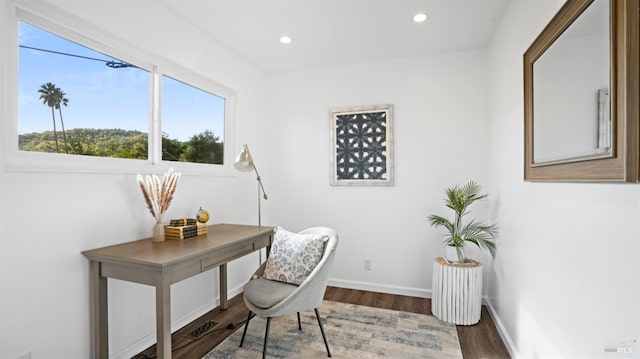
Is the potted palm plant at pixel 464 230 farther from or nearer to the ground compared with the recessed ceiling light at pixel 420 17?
nearer to the ground

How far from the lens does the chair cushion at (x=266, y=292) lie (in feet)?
6.16

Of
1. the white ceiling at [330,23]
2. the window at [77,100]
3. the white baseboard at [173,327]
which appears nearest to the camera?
the window at [77,100]

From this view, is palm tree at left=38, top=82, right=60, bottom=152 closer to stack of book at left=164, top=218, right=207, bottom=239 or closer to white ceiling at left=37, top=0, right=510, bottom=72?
white ceiling at left=37, top=0, right=510, bottom=72

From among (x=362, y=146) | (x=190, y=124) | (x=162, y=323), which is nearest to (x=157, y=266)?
(x=162, y=323)

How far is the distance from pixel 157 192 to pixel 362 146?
2.14 m

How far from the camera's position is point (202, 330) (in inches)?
96.0

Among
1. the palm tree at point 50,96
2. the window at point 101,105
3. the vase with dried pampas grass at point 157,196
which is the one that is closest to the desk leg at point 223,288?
the vase with dried pampas grass at point 157,196

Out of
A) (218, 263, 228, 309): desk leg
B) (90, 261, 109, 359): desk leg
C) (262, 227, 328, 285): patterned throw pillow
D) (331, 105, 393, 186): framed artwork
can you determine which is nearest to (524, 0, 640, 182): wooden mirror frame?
(262, 227, 328, 285): patterned throw pillow

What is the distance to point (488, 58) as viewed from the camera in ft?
9.77

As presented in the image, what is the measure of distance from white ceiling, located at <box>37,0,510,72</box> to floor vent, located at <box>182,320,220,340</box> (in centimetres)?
233

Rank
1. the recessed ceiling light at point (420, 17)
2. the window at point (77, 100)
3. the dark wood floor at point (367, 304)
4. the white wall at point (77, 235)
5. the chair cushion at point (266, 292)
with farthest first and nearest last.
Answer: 1. the recessed ceiling light at point (420, 17)
2. the dark wood floor at point (367, 304)
3. the chair cushion at point (266, 292)
4. the window at point (77, 100)
5. the white wall at point (77, 235)

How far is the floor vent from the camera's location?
2350mm

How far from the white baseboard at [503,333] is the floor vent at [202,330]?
7.38 feet

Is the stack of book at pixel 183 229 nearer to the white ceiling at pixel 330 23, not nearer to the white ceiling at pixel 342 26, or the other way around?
the white ceiling at pixel 330 23
